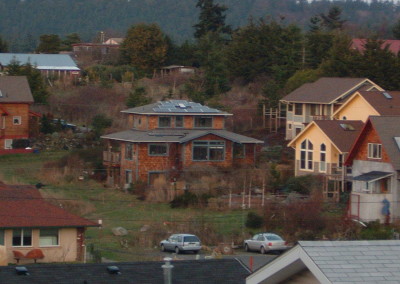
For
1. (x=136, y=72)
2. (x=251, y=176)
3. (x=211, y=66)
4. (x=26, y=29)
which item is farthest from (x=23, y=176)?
(x=26, y=29)

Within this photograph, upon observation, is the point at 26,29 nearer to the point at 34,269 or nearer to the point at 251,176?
the point at 251,176

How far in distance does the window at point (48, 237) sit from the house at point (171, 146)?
1647cm

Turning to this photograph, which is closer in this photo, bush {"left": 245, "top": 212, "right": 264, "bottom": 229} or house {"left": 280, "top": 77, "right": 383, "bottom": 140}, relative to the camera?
bush {"left": 245, "top": 212, "right": 264, "bottom": 229}

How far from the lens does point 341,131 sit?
156ft

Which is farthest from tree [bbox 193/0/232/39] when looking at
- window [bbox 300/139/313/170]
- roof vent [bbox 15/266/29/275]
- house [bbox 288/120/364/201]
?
roof vent [bbox 15/266/29/275]

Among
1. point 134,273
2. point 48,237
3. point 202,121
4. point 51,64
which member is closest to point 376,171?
point 202,121

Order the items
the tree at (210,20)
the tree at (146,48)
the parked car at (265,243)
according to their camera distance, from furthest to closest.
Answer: the tree at (210,20)
the tree at (146,48)
the parked car at (265,243)

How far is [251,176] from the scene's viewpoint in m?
46.3

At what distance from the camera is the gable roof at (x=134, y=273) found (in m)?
16.9

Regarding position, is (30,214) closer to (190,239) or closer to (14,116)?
(190,239)

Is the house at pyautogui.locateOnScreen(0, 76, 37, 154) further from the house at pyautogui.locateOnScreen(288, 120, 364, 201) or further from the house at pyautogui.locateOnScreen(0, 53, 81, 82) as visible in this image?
the house at pyautogui.locateOnScreen(0, 53, 81, 82)

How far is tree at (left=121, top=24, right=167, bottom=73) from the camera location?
252ft

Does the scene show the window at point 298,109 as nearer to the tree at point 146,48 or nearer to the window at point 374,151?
the window at point 374,151

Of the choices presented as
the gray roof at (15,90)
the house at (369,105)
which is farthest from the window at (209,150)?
the gray roof at (15,90)
